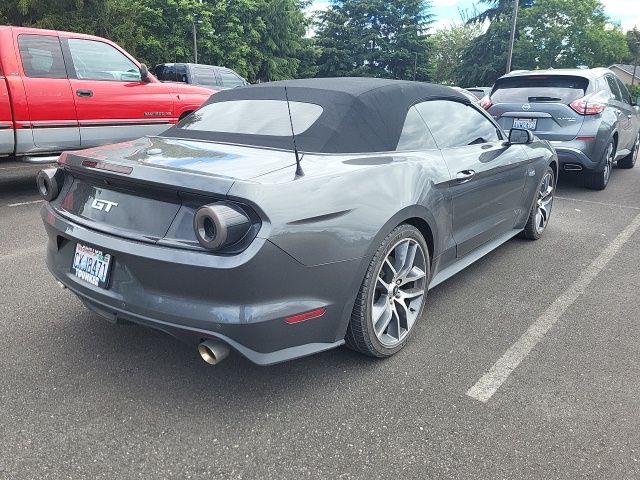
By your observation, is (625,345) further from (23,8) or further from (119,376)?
(23,8)

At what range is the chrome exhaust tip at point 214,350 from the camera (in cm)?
219

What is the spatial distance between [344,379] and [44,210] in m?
1.85

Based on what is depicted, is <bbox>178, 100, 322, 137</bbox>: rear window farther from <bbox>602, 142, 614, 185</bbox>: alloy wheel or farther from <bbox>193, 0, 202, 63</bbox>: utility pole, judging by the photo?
A: <bbox>193, 0, 202, 63</bbox>: utility pole

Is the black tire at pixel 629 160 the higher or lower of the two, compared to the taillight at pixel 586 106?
lower

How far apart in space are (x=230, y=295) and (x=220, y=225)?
30cm

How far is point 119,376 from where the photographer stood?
2.62 m

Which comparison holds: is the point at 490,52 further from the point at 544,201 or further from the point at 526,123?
the point at 544,201

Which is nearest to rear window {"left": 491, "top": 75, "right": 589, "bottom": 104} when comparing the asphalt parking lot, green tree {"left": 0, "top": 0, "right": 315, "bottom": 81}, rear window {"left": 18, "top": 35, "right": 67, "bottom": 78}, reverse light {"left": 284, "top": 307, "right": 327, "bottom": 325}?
the asphalt parking lot

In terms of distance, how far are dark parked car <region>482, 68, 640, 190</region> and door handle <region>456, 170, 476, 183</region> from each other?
3.99 meters

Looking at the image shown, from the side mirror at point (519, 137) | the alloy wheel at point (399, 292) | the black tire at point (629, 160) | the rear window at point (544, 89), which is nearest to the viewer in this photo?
the alloy wheel at point (399, 292)

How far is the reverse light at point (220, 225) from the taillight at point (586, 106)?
6059 mm

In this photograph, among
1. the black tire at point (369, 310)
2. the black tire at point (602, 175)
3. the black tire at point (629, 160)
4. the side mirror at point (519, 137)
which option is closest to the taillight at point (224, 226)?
the black tire at point (369, 310)

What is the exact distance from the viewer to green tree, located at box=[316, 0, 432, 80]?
46.1 meters

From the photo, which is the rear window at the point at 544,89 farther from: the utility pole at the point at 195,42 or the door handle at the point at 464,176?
the utility pole at the point at 195,42
